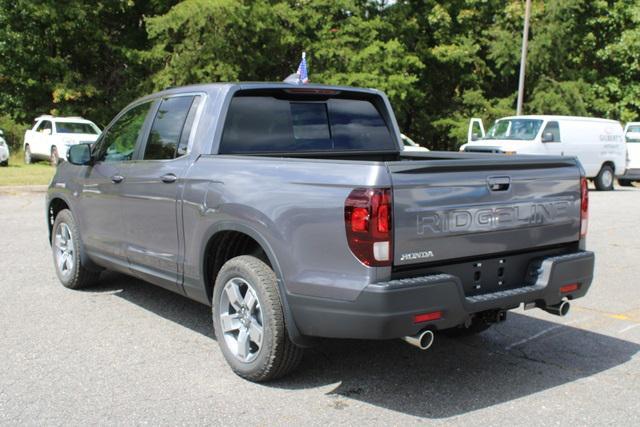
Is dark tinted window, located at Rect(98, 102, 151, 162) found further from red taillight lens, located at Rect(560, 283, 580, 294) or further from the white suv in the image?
the white suv

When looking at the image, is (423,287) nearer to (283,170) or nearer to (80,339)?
(283,170)

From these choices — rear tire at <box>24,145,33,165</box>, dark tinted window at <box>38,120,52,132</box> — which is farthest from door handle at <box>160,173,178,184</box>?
rear tire at <box>24,145,33,165</box>

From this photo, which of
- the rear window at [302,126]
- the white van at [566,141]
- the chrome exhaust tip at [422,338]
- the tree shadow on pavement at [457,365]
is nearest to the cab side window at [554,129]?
the white van at [566,141]

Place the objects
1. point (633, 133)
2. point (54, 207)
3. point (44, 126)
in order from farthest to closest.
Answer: point (44, 126), point (633, 133), point (54, 207)

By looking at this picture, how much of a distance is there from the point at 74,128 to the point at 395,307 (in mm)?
23360

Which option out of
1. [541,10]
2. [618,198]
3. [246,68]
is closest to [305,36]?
[246,68]

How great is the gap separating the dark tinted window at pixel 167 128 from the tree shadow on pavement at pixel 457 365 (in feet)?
4.53

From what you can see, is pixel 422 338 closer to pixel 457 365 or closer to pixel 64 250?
pixel 457 365

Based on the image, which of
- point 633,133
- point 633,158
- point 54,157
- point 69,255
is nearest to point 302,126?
point 69,255

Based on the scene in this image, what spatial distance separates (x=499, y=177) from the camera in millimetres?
4105

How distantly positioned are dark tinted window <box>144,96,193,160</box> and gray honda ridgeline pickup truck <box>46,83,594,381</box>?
0.02 meters

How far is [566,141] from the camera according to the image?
2031 centimetres

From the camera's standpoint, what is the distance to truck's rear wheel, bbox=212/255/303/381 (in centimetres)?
407

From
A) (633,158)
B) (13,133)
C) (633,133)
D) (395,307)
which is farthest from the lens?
(13,133)
